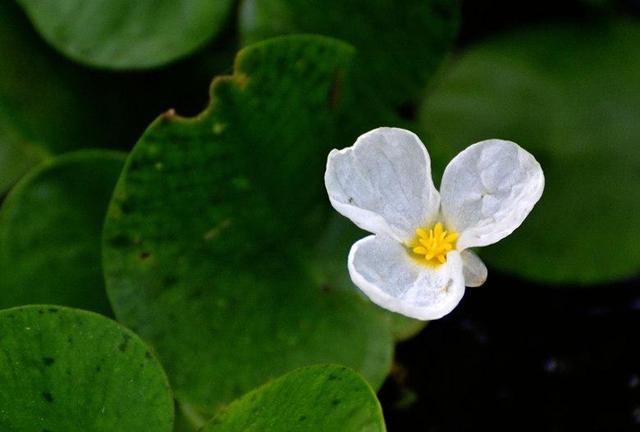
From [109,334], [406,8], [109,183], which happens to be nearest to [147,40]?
[109,183]

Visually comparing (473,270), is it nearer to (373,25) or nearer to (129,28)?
(373,25)

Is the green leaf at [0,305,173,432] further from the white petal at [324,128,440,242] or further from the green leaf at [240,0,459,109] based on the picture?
the green leaf at [240,0,459,109]

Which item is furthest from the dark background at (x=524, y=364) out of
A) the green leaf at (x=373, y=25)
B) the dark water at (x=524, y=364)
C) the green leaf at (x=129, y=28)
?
the green leaf at (x=129, y=28)

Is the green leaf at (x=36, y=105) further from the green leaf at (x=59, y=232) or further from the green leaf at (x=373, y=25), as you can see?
the green leaf at (x=373, y=25)

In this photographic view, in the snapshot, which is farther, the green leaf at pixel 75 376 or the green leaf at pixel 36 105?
the green leaf at pixel 36 105

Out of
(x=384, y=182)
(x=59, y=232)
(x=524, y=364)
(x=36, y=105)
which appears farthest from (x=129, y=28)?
(x=524, y=364)
